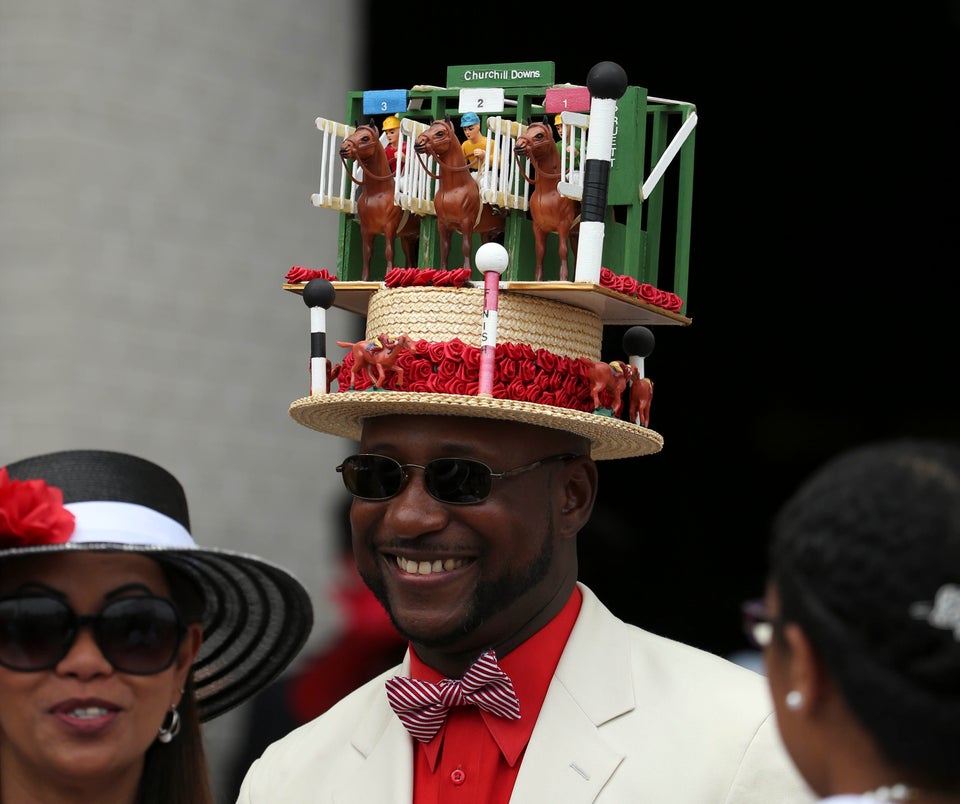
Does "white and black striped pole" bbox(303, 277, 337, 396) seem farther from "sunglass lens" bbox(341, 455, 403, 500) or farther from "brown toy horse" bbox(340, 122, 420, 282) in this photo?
"sunglass lens" bbox(341, 455, 403, 500)

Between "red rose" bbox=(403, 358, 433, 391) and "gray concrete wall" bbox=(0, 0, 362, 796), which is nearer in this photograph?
"red rose" bbox=(403, 358, 433, 391)

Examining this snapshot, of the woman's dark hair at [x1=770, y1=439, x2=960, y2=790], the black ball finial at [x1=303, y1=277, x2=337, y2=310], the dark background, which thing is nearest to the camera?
the woman's dark hair at [x1=770, y1=439, x2=960, y2=790]

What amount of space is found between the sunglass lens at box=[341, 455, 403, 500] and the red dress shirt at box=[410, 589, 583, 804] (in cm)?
45

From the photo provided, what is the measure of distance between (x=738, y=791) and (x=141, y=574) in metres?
1.29

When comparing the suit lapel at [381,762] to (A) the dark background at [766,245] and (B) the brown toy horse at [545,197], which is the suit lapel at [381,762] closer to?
(B) the brown toy horse at [545,197]

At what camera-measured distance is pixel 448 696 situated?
3.59 metres

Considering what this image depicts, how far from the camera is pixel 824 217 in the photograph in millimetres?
8156

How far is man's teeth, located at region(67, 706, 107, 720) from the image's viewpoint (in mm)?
3271

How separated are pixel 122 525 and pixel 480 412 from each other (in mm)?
783

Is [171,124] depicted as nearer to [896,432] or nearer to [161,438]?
[161,438]

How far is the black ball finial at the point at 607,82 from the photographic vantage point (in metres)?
3.49

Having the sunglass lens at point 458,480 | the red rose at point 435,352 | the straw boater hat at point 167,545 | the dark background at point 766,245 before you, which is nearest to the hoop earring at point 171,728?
the straw boater hat at point 167,545

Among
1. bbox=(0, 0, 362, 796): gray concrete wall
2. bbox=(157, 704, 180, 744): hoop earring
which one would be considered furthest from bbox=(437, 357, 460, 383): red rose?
bbox=(0, 0, 362, 796): gray concrete wall

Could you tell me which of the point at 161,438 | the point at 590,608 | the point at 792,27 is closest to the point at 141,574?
→ the point at 590,608
